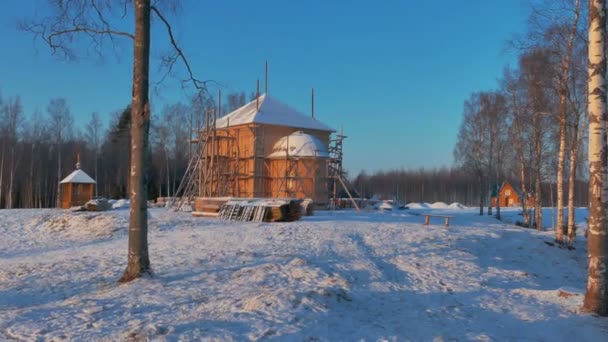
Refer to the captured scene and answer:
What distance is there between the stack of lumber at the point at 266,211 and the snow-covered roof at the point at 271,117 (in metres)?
9.75

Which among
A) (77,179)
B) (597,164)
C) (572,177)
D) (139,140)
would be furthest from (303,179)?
(597,164)

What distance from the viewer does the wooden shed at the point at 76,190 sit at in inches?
1187

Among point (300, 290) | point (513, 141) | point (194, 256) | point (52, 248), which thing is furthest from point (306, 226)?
point (513, 141)

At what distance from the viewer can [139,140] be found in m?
8.91

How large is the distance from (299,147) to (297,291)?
21.6 meters

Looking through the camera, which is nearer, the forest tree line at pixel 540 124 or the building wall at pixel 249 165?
the forest tree line at pixel 540 124

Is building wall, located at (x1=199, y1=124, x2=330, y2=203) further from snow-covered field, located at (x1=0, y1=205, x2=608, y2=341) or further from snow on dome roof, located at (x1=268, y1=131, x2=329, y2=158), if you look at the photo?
snow-covered field, located at (x1=0, y1=205, x2=608, y2=341)

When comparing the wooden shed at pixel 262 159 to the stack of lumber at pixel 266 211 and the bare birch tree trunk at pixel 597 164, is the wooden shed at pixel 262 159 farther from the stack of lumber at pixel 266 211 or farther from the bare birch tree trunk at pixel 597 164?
the bare birch tree trunk at pixel 597 164

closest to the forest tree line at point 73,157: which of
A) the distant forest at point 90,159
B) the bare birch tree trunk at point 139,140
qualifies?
the distant forest at point 90,159

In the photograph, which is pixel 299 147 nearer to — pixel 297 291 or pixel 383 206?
pixel 383 206

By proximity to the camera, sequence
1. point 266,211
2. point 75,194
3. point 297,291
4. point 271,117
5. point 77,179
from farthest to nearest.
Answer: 1. point 271,117
2. point 75,194
3. point 77,179
4. point 266,211
5. point 297,291

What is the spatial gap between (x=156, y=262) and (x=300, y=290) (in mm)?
3999

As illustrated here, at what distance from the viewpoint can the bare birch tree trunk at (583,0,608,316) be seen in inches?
313

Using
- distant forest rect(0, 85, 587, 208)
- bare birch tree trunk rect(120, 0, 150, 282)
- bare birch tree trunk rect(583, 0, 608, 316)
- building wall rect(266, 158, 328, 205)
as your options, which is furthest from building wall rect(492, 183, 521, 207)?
bare birch tree trunk rect(120, 0, 150, 282)
